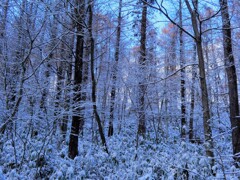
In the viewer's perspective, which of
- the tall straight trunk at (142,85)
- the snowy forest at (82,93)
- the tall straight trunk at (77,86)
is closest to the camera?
the snowy forest at (82,93)

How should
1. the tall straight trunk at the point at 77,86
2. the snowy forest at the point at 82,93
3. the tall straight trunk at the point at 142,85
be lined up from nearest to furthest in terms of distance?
the snowy forest at the point at 82,93
the tall straight trunk at the point at 77,86
the tall straight trunk at the point at 142,85

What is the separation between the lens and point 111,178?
13.2 feet

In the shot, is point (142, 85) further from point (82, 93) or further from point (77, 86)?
point (77, 86)

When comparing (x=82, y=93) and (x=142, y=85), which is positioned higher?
(x=142, y=85)

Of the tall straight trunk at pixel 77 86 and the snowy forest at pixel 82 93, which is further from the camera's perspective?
the tall straight trunk at pixel 77 86

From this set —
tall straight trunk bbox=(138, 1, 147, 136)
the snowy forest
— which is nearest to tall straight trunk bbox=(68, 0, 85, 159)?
the snowy forest

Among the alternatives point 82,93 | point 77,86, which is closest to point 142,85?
point 82,93

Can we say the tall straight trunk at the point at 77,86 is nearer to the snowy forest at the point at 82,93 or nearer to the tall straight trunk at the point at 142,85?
the snowy forest at the point at 82,93

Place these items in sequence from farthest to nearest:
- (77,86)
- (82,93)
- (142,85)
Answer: (142,85) < (82,93) < (77,86)

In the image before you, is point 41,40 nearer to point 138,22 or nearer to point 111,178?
point 111,178

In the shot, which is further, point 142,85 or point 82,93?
point 142,85

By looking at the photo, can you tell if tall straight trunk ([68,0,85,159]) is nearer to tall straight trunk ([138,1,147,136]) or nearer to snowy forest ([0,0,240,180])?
snowy forest ([0,0,240,180])

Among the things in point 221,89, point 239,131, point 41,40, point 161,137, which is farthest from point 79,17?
point 221,89

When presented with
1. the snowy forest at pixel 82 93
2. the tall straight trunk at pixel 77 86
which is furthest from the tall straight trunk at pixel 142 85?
the tall straight trunk at pixel 77 86
